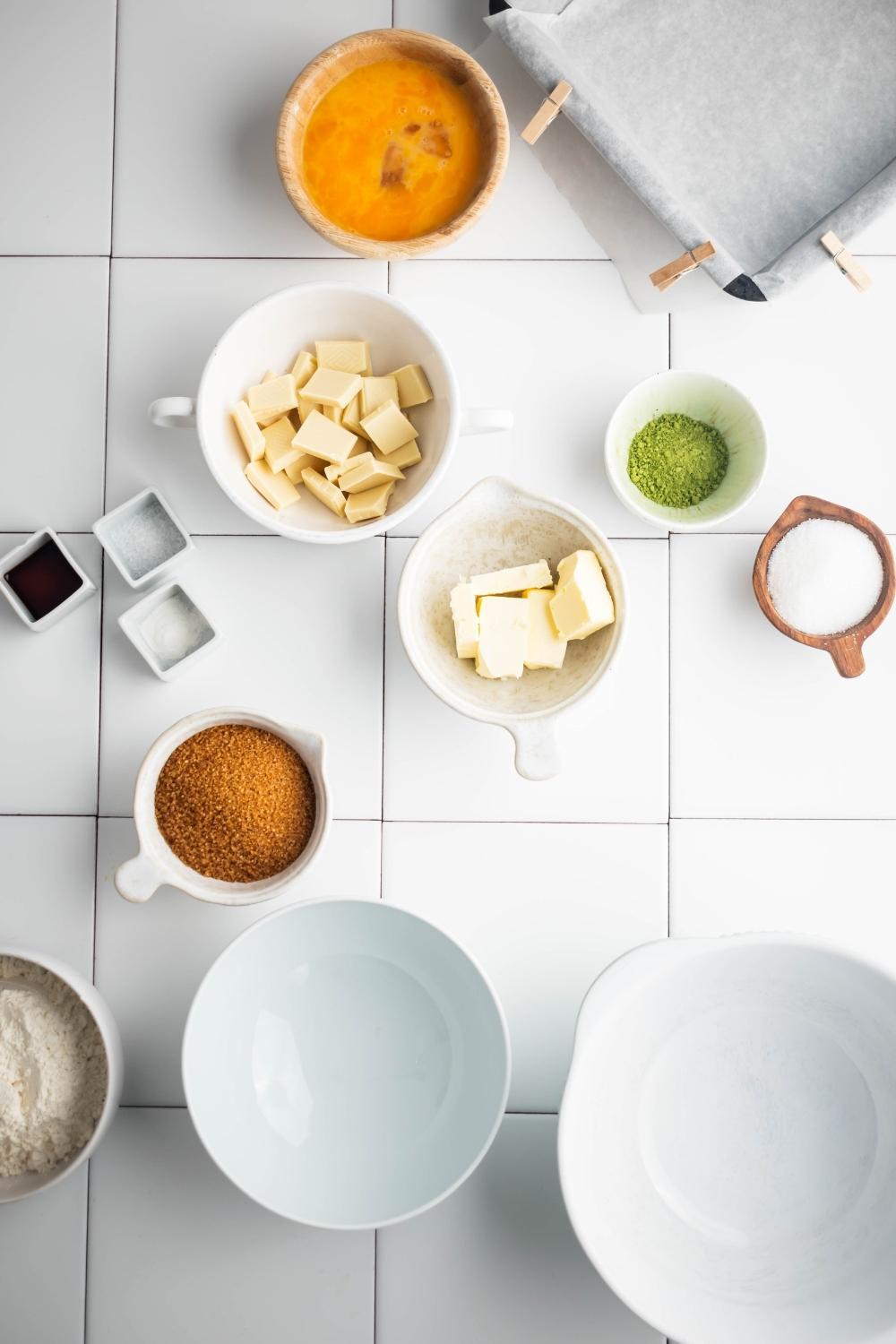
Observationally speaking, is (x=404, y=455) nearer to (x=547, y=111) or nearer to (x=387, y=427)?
(x=387, y=427)

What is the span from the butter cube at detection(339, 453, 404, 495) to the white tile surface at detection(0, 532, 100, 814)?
1.20 ft

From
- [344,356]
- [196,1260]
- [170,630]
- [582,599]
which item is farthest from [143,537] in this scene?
[196,1260]

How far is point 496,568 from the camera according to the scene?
48.8 inches

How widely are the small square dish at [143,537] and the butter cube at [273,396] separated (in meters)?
0.17

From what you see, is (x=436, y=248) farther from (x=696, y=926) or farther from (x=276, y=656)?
(x=696, y=926)

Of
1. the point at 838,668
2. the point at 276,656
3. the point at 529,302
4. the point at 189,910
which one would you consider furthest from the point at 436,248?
the point at 189,910

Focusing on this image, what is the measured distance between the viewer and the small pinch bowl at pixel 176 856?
3.78ft

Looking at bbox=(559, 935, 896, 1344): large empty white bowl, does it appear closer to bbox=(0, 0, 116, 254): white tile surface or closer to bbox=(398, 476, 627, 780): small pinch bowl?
bbox=(398, 476, 627, 780): small pinch bowl

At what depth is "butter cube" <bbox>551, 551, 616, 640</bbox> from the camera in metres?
1.13

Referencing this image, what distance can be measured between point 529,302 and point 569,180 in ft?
0.55

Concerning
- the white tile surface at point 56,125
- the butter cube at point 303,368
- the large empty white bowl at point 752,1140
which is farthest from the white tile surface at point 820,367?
the white tile surface at point 56,125

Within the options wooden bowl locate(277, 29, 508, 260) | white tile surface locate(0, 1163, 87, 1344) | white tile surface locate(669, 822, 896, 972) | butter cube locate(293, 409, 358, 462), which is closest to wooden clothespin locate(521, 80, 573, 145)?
wooden bowl locate(277, 29, 508, 260)

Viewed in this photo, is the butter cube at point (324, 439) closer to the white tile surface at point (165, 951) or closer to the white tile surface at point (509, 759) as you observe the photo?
the white tile surface at point (509, 759)

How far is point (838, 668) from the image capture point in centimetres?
121
